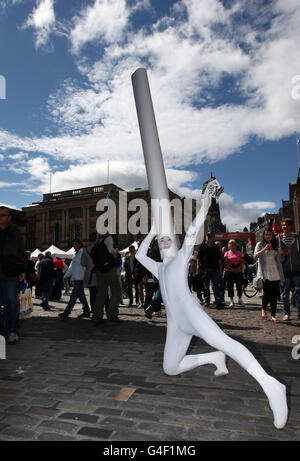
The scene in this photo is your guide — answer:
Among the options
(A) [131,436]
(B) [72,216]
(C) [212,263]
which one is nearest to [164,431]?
(A) [131,436]

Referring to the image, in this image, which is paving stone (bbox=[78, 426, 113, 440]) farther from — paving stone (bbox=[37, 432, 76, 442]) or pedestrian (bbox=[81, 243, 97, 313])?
pedestrian (bbox=[81, 243, 97, 313])

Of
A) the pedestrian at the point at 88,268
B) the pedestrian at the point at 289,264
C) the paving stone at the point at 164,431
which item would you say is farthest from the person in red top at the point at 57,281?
the paving stone at the point at 164,431

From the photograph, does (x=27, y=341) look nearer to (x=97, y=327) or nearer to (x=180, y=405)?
(x=97, y=327)

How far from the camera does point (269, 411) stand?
263 cm

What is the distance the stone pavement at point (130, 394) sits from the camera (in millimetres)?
2303

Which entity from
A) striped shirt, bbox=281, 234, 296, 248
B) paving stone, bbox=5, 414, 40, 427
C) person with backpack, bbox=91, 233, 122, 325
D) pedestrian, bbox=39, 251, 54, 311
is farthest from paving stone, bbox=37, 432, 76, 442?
pedestrian, bbox=39, 251, 54, 311

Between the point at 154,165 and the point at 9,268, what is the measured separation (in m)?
2.71

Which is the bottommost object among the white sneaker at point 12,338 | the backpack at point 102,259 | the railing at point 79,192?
the white sneaker at point 12,338

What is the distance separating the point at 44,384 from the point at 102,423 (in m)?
1.08

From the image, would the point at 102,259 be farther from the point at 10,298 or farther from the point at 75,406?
the point at 75,406

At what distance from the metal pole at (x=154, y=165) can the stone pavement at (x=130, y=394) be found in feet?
4.56

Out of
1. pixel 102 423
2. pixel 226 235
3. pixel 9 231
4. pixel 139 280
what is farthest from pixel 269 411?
pixel 226 235

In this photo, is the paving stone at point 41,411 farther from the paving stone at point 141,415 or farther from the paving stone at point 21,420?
the paving stone at point 141,415

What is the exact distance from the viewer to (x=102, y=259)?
23.3 feet
